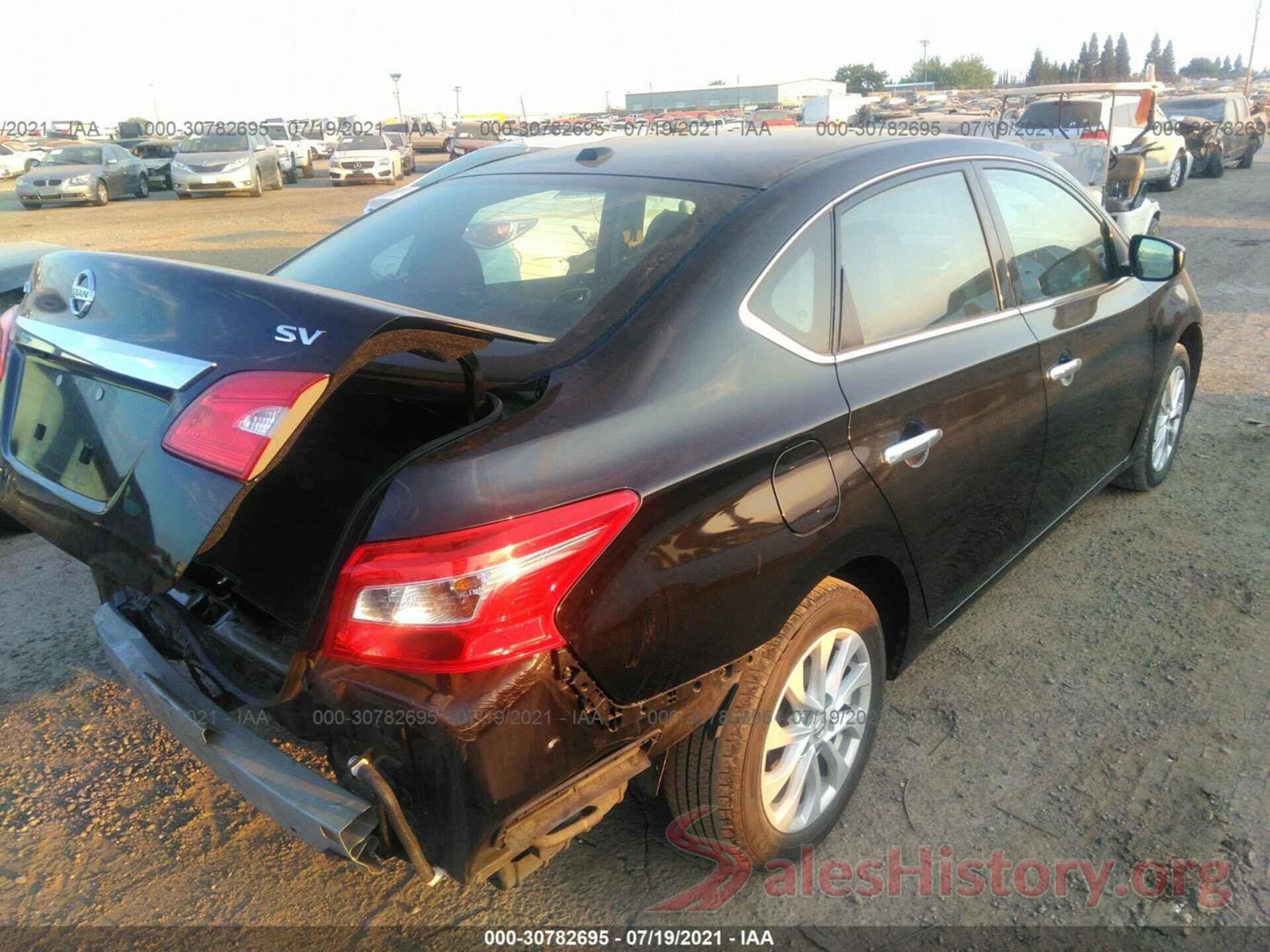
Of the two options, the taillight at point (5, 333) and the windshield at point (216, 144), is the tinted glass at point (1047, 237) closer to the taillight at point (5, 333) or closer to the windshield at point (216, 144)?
the taillight at point (5, 333)

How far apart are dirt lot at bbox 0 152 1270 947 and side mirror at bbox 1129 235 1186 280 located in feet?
3.86

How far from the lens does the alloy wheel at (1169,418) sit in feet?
14.6

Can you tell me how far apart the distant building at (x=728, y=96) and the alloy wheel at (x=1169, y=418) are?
5573cm

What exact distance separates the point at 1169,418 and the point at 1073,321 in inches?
67.7

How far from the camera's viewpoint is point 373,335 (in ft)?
5.67

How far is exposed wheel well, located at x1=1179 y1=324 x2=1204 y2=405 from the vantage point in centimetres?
461

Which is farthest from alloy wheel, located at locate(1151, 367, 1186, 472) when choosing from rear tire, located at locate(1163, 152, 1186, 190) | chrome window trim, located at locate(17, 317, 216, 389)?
rear tire, located at locate(1163, 152, 1186, 190)

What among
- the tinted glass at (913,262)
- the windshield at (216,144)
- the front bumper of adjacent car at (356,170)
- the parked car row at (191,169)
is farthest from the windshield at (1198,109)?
the tinted glass at (913,262)

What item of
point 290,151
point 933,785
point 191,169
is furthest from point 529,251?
point 290,151

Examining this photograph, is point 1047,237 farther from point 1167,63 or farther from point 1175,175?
point 1167,63

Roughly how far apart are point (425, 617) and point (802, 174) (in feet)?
5.09

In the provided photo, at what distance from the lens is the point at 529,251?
2861mm

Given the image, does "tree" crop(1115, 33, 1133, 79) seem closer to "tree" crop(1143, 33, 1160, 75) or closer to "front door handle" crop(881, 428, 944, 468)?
"tree" crop(1143, 33, 1160, 75)

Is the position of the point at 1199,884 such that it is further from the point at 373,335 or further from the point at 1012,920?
the point at 373,335
